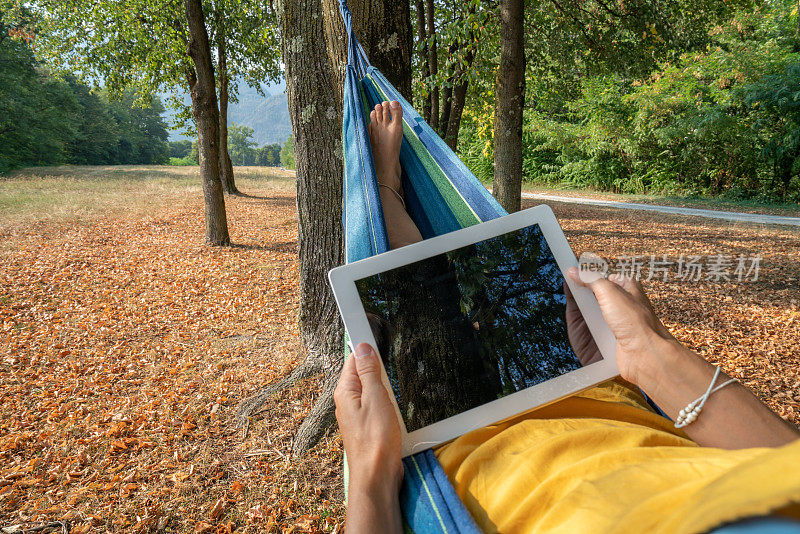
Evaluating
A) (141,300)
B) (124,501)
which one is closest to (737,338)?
(124,501)

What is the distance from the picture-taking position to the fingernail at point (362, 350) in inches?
36.4

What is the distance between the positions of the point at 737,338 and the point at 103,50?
9864 mm

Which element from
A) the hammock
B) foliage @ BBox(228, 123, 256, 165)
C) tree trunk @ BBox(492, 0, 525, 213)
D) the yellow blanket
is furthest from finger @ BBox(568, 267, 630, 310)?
foliage @ BBox(228, 123, 256, 165)

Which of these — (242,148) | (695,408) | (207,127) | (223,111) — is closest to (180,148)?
(242,148)

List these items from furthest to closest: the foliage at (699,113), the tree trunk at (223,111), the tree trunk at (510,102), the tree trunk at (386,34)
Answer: the foliage at (699,113) → the tree trunk at (223,111) → the tree trunk at (510,102) → the tree trunk at (386,34)

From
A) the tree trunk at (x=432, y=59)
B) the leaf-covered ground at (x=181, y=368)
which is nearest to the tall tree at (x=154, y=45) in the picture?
the leaf-covered ground at (x=181, y=368)

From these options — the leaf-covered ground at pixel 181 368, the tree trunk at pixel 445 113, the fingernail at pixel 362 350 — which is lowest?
the leaf-covered ground at pixel 181 368

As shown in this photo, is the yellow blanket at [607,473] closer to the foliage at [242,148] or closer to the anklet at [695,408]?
the anklet at [695,408]

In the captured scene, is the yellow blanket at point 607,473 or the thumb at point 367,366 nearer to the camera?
the yellow blanket at point 607,473

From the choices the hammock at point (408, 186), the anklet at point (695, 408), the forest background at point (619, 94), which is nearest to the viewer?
the anklet at point (695, 408)

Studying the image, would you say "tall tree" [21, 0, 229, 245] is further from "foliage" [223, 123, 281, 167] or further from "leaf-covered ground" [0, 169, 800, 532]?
"foliage" [223, 123, 281, 167]

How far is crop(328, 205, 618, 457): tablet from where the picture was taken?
0.94 meters

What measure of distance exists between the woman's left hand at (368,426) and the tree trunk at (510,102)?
4.24 meters

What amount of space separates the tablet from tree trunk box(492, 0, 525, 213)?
399 cm
